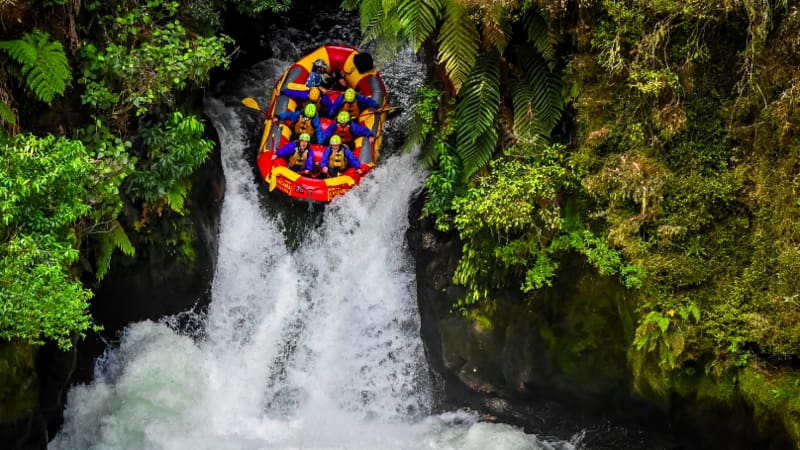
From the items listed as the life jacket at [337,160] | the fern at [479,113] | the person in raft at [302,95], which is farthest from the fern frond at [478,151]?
the person in raft at [302,95]

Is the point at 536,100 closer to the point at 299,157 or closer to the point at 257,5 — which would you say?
the point at 299,157

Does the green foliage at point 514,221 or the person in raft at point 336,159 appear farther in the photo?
the person in raft at point 336,159

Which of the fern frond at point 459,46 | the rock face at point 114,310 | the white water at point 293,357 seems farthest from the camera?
the white water at point 293,357

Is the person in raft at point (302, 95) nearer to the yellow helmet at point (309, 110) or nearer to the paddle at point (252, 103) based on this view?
the yellow helmet at point (309, 110)

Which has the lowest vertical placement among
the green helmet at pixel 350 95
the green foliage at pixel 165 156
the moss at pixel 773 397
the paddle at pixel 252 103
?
the moss at pixel 773 397

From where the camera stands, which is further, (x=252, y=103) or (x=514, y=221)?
(x=252, y=103)

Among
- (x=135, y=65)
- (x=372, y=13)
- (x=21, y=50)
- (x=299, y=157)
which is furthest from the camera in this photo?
(x=299, y=157)

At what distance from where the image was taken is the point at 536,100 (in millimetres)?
7484

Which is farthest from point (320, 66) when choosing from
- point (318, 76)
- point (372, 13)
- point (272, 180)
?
point (372, 13)

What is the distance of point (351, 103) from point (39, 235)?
4963mm

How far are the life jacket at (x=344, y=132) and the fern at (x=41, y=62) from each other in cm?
370

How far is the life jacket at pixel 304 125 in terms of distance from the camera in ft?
32.8

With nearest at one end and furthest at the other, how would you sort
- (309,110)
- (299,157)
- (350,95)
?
(299,157), (309,110), (350,95)

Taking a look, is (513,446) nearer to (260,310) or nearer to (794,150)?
(260,310)
